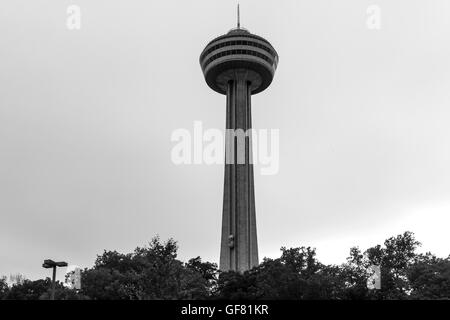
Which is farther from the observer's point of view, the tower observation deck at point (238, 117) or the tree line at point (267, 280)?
the tower observation deck at point (238, 117)

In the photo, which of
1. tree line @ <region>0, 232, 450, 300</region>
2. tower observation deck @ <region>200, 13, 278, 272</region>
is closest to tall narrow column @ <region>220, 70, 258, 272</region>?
tower observation deck @ <region>200, 13, 278, 272</region>

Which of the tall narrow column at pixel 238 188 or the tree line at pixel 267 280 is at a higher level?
the tall narrow column at pixel 238 188

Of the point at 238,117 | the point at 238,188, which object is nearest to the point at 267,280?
the point at 238,188

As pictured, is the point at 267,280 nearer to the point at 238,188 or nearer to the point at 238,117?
the point at 238,188

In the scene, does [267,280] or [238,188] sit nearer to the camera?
[267,280]

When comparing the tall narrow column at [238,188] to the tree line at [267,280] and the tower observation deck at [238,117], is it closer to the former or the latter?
the tower observation deck at [238,117]

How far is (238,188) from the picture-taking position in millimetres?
108062

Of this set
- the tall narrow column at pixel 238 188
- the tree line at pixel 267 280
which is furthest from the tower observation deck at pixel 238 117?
the tree line at pixel 267 280

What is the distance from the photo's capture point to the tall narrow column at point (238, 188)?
4126 inches

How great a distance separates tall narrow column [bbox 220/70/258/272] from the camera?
105m

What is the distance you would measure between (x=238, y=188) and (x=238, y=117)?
15370 mm

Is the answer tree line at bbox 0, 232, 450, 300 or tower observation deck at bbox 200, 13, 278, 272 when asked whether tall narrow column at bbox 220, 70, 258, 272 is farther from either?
tree line at bbox 0, 232, 450, 300
